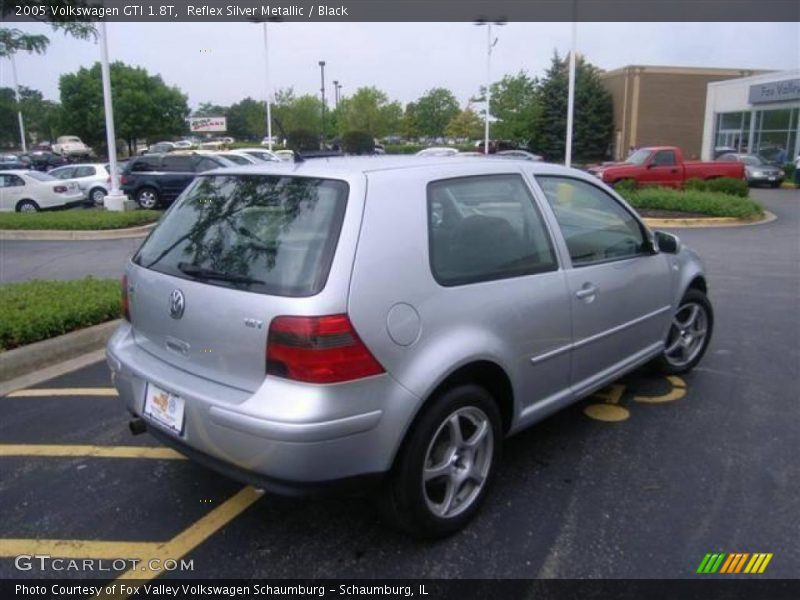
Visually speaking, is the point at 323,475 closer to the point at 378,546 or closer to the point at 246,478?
the point at 246,478

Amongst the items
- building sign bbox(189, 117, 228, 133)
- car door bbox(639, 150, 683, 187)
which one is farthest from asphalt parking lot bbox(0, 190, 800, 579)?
building sign bbox(189, 117, 228, 133)

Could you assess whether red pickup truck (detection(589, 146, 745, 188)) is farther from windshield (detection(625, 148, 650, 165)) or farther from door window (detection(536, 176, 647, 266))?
door window (detection(536, 176, 647, 266))

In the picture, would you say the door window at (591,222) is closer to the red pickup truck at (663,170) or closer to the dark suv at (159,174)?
the red pickup truck at (663,170)

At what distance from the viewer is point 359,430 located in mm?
2504

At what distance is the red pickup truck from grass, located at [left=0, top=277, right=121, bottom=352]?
53.1 ft

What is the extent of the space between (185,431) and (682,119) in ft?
170

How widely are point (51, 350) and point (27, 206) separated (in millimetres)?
15772

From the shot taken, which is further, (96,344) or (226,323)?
(96,344)

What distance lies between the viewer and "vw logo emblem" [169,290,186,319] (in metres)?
2.85

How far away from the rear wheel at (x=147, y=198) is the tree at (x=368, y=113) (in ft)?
117

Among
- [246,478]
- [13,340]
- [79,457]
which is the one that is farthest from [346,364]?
[13,340]

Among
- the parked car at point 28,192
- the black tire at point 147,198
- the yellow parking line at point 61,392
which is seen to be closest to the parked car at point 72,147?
the parked car at point 28,192

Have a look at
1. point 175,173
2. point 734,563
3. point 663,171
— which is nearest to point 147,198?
point 175,173

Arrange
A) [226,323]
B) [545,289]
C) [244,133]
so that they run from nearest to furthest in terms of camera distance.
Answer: [226,323] → [545,289] → [244,133]
